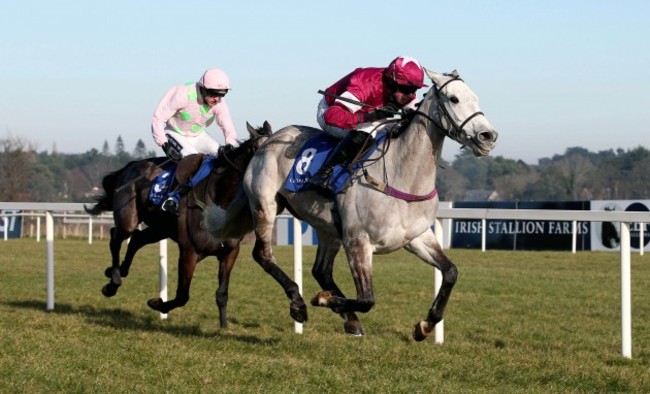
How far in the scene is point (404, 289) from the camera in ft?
42.5

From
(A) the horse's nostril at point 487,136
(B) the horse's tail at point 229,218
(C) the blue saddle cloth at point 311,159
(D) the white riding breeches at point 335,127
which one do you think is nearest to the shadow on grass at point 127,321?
(B) the horse's tail at point 229,218

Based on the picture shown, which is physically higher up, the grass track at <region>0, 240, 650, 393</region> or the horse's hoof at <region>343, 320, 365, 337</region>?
the horse's hoof at <region>343, 320, 365, 337</region>

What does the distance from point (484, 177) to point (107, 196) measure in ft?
336

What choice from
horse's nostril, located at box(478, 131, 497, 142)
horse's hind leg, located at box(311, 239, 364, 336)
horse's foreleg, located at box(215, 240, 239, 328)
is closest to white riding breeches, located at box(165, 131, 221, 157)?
horse's foreleg, located at box(215, 240, 239, 328)

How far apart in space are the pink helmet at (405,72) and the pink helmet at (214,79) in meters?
2.12

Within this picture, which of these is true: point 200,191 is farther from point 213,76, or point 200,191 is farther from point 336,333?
point 336,333

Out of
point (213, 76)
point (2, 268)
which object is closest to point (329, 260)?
point (213, 76)

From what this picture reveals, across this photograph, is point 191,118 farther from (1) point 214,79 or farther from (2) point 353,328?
(2) point 353,328

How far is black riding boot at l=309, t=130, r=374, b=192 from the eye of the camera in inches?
259

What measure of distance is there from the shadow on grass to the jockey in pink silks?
139cm

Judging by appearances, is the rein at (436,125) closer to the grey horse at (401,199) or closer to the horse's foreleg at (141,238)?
the grey horse at (401,199)

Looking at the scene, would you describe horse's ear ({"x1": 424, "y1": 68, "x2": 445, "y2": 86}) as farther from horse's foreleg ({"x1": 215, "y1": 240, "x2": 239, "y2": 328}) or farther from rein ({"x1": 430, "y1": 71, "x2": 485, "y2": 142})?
horse's foreleg ({"x1": 215, "y1": 240, "x2": 239, "y2": 328})

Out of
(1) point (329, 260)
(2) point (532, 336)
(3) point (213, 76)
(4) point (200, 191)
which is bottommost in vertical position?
(2) point (532, 336)

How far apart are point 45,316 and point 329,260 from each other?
2.73 meters
